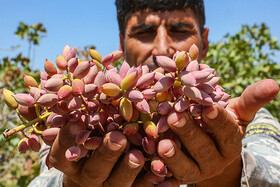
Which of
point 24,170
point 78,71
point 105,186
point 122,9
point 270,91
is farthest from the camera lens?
point 24,170

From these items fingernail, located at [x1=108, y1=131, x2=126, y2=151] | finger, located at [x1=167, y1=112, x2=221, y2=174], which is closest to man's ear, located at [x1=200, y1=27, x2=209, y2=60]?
finger, located at [x1=167, y1=112, x2=221, y2=174]

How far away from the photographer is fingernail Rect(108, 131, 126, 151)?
31.7 inches

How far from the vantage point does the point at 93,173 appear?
94cm

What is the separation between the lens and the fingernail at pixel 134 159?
0.83 metres

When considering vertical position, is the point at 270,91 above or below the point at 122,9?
below

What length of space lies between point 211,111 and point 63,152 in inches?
19.8

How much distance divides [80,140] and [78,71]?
20cm

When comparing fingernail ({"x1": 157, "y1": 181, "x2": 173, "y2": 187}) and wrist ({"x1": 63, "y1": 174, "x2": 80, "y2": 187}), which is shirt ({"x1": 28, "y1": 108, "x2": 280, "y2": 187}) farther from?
fingernail ({"x1": 157, "y1": 181, "x2": 173, "y2": 187})

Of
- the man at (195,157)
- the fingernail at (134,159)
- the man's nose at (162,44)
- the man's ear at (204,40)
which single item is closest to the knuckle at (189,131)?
the man at (195,157)

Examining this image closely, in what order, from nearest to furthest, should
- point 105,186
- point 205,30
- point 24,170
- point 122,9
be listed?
point 105,186, point 122,9, point 205,30, point 24,170

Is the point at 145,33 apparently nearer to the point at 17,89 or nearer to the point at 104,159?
the point at 104,159

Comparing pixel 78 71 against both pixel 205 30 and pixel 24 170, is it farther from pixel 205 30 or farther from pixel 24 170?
pixel 24 170

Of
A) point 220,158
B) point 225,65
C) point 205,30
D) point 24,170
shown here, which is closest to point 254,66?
point 225,65

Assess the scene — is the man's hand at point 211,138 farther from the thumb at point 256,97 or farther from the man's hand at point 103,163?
the man's hand at point 103,163
